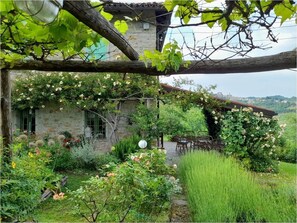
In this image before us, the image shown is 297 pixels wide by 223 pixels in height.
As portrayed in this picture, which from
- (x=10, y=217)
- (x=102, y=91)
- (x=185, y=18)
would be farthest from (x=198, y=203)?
(x=102, y=91)

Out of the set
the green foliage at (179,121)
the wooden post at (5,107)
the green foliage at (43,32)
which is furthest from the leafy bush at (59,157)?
the green foliage at (43,32)

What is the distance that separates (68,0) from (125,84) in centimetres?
846

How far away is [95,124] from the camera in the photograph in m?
10.6

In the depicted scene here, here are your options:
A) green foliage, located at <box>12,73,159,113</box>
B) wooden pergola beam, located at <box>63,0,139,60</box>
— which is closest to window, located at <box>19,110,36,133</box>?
green foliage, located at <box>12,73,159,113</box>

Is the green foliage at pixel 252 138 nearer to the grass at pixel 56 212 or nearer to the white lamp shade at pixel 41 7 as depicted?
the grass at pixel 56 212

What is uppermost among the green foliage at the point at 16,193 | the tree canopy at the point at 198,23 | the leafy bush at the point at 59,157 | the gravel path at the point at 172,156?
the tree canopy at the point at 198,23

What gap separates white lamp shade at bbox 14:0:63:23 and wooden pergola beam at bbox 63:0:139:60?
0.29 ft

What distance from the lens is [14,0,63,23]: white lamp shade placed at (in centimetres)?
105

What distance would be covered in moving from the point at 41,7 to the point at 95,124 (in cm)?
968

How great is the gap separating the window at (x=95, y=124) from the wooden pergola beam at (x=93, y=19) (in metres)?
8.81

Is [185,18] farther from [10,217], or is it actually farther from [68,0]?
[10,217]

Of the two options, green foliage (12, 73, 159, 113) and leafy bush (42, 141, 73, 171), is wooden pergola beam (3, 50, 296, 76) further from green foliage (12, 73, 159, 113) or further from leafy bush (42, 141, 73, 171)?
green foliage (12, 73, 159, 113)

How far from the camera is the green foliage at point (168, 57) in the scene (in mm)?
1581

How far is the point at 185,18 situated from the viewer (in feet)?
3.70
